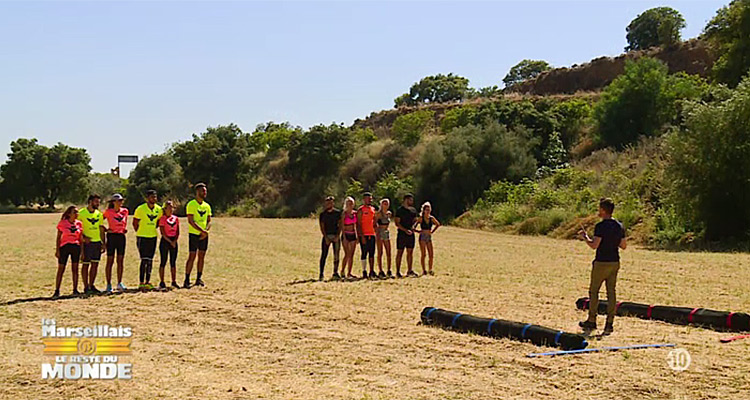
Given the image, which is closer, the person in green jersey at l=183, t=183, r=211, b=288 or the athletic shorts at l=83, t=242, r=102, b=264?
the athletic shorts at l=83, t=242, r=102, b=264

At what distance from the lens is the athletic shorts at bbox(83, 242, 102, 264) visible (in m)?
13.6

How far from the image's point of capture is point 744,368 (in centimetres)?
795

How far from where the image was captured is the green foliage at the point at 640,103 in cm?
4484

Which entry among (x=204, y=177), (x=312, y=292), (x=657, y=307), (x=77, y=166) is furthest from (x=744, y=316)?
(x=77, y=166)

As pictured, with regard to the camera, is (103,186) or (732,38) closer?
(732,38)

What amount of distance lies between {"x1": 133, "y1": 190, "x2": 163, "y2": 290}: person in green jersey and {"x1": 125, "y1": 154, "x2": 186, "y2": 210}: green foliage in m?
50.6

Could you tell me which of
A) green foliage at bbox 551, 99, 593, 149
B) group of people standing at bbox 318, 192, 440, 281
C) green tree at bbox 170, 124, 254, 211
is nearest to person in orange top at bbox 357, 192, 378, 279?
group of people standing at bbox 318, 192, 440, 281

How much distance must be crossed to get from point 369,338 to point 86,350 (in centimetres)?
350

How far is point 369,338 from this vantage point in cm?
970

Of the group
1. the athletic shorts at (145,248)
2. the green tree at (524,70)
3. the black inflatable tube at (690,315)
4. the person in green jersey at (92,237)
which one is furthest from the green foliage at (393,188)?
the green tree at (524,70)

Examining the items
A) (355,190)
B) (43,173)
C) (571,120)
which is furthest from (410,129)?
(43,173)

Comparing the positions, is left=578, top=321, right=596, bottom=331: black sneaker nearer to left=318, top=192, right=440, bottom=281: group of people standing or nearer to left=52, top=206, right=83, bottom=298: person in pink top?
left=318, top=192, right=440, bottom=281: group of people standing

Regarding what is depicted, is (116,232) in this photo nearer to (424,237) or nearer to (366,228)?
(366,228)

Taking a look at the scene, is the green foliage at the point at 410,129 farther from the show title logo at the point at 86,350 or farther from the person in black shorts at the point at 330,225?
the show title logo at the point at 86,350
